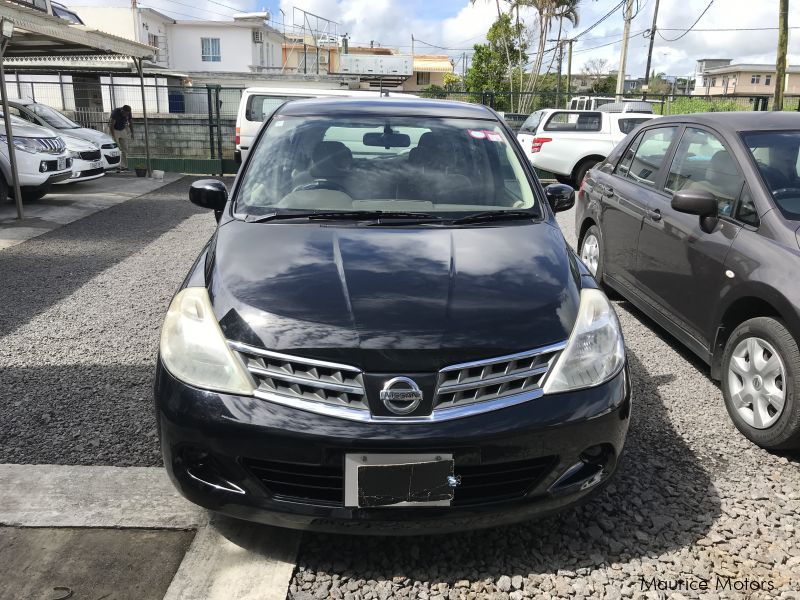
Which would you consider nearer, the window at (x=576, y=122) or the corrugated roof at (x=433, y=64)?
the window at (x=576, y=122)

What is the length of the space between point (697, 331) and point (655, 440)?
0.85m

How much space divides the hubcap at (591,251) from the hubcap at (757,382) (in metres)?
2.27

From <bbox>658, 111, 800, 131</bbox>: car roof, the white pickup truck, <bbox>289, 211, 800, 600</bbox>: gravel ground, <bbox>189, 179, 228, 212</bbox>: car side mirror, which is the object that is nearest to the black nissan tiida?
<bbox>289, 211, 800, 600</bbox>: gravel ground

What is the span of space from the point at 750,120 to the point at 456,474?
3223 millimetres

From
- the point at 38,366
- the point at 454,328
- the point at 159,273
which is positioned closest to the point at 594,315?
the point at 454,328

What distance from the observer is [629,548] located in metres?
2.56

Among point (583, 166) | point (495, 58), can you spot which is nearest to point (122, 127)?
point (583, 166)

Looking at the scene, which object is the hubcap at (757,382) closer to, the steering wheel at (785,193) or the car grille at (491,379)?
the steering wheel at (785,193)

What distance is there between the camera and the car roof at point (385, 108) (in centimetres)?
386

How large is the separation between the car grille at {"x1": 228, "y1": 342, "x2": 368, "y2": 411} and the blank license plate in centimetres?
17

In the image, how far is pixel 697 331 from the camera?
393 cm

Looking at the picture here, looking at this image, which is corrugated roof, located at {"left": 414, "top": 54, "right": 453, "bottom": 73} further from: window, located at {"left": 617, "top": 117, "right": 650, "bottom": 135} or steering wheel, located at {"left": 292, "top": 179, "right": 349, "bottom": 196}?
steering wheel, located at {"left": 292, "top": 179, "right": 349, "bottom": 196}

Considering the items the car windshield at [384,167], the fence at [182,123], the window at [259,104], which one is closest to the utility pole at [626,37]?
the fence at [182,123]

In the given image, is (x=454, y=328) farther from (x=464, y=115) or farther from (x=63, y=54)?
(x=63, y=54)
